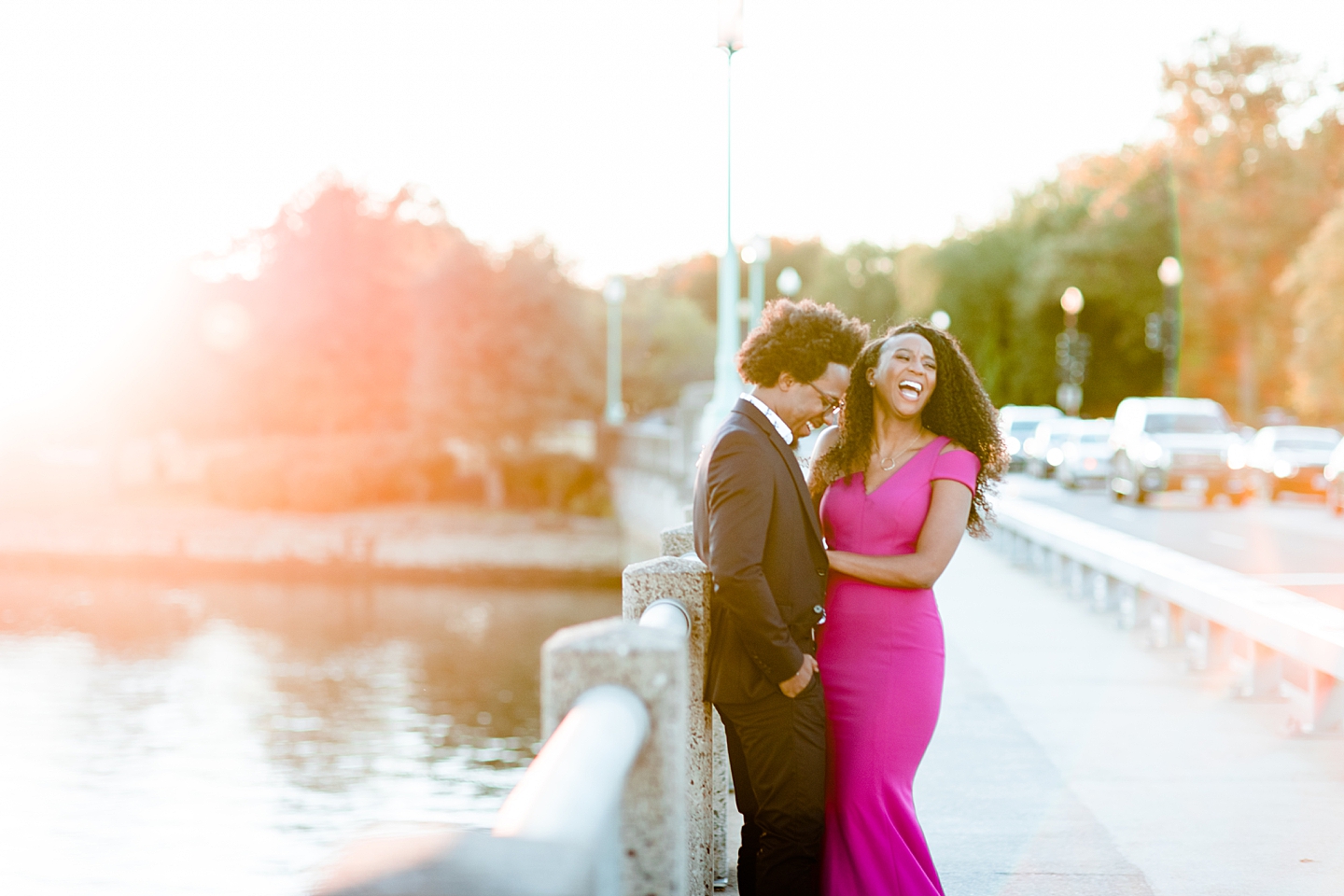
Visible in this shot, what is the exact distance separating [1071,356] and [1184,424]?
31.7m

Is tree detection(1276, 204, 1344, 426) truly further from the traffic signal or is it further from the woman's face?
the woman's face

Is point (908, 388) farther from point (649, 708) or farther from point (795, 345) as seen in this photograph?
point (649, 708)

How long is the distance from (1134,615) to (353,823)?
21564 millimetres

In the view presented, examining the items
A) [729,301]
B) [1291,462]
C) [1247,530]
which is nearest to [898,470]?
[729,301]

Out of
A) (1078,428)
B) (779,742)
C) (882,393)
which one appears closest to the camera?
(779,742)

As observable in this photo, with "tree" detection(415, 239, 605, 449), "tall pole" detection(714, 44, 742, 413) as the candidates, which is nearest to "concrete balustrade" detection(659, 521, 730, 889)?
"tall pole" detection(714, 44, 742, 413)

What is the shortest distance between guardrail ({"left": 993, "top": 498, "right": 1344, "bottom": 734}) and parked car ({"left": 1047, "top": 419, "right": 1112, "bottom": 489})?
63.4ft

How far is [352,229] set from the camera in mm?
63062

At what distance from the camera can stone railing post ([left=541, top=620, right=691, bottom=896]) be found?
9.34ft

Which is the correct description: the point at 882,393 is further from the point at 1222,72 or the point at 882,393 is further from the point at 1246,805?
the point at 1222,72

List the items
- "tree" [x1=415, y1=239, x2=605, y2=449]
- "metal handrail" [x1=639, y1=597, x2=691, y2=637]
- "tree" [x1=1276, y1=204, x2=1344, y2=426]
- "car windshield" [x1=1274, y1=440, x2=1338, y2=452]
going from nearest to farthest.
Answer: "metal handrail" [x1=639, y1=597, x2=691, y2=637], "car windshield" [x1=1274, y1=440, x2=1338, y2=452], "tree" [x1=1276, y1=204, x2=1344, y2=426], "tree" [x1=415, y1=239, x2=605, y2=449]

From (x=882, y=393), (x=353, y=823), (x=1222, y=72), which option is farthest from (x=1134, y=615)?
(x=1222, y=72)

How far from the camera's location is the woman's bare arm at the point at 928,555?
13.7ft

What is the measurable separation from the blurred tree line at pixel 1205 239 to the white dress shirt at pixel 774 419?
52.5 metres
